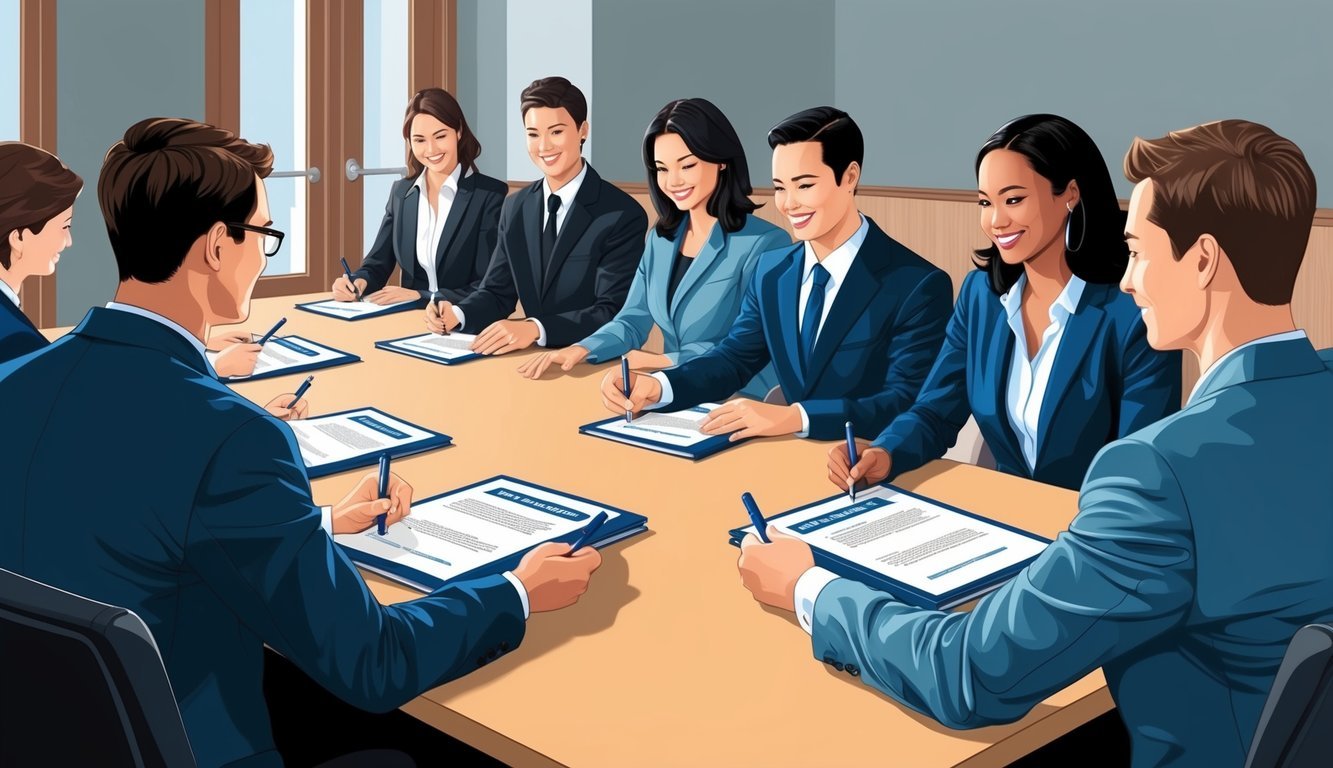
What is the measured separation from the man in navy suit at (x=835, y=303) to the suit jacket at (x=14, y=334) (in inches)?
42.0

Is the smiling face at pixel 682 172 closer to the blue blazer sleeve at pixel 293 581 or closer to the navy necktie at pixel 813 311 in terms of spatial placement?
the navy necktie at pixel 813 311

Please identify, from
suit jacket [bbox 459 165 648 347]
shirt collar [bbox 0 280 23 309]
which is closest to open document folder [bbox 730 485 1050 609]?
shirt collar [bbox 0 280 23 309]

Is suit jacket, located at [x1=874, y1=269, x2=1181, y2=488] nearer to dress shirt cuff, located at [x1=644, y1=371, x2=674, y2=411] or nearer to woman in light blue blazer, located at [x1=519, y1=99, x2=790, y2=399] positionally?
dress shirt cuff, located at [x1=644, y1=371, x2=674, y2=411]

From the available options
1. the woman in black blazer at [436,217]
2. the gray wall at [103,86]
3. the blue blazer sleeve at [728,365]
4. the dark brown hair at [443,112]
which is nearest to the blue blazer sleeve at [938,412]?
the blue blazer sleeve at [728,365]

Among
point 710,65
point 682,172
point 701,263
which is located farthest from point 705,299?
point 710,65

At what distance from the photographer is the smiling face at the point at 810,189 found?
8.52 ft

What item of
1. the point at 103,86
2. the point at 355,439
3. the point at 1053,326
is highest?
the point at 103,86

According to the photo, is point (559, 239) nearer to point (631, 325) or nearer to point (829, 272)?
point (631, 325)

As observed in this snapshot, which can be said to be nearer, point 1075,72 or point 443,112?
point 443,112

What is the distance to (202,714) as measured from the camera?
1.31m

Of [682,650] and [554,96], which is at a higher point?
[554,96]

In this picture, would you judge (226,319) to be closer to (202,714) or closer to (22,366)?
(22,366)

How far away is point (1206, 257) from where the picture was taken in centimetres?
121

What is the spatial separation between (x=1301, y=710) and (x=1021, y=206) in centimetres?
144
